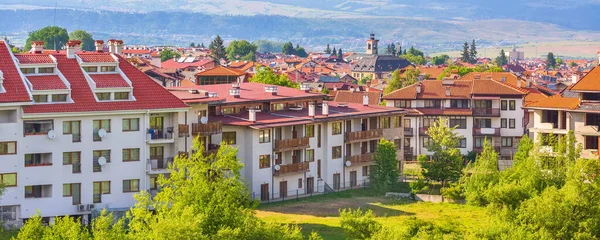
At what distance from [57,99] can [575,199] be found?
74.6ft

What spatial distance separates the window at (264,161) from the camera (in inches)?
2511

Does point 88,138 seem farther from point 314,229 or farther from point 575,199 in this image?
point 575,199

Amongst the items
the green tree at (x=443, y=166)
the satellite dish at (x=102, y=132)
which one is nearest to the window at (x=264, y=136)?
the satellite dish at (x=102, y=132)

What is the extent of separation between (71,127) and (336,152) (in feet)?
58.9

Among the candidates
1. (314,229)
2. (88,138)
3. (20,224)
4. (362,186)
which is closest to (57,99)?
(88,138)

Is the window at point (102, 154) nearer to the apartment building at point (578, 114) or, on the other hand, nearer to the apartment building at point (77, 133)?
the apartment building at point (77, 133)

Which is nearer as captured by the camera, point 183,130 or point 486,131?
point 183,130

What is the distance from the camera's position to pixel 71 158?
5662cm

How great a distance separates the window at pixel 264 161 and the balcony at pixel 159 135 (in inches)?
238

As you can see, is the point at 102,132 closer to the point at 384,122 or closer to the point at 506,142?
the point at 384,122

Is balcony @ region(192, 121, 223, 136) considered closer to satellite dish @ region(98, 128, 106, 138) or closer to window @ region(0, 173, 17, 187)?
satellite dish @ region(98, 128, 106, 138)

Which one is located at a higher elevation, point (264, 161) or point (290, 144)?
point (290, 144)

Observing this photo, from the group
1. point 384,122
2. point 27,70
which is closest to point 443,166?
point 384,122

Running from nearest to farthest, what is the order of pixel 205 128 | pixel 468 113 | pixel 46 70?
pixel 46 70
pixel 205 128
pixel 468 113
